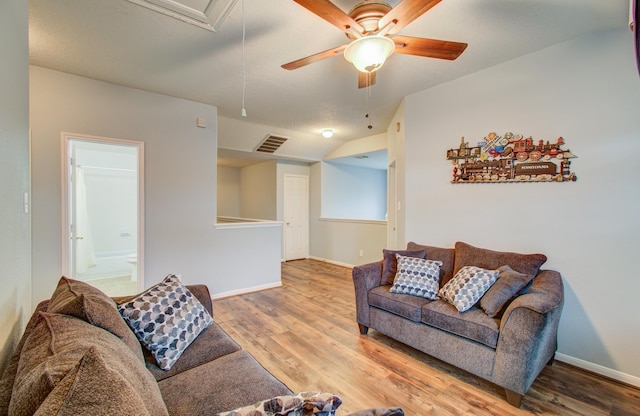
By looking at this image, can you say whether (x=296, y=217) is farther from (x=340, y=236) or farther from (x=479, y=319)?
(x=479, y=319)

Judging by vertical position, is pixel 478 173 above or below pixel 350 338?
above

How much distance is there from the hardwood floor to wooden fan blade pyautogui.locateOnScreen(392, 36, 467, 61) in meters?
2.26

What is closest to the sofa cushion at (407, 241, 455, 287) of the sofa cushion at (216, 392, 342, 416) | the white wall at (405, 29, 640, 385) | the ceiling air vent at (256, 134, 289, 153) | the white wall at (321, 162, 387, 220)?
the white wall at (405, 29, 640, 385)

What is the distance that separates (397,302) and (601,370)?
158 cm

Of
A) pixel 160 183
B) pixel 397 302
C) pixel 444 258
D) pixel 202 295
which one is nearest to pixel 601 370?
pixel 444 258

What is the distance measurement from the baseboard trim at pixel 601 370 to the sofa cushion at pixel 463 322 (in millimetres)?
946

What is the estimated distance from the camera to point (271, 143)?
524 centimetres

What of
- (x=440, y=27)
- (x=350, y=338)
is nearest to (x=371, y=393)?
(x=350, y=338)

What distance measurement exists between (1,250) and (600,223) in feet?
12.0

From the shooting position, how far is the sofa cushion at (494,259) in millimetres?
2252

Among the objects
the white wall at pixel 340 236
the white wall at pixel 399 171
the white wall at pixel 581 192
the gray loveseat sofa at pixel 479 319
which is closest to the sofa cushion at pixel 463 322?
the gray loveseat sofa at pixel 479 319

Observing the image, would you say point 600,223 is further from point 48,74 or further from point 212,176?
point 48,74

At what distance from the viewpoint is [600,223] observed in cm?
216

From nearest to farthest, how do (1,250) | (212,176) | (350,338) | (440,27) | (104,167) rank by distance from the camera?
(1,250)
(440,27)
(350,338)
(212,176)
(104,167)
